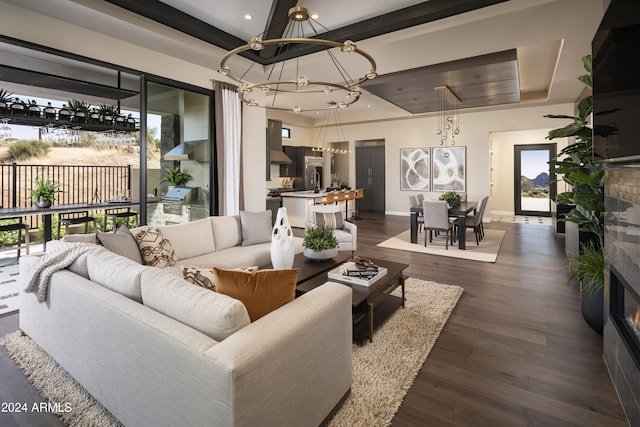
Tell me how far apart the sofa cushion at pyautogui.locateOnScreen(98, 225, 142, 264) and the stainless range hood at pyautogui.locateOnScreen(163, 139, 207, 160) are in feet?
6.67

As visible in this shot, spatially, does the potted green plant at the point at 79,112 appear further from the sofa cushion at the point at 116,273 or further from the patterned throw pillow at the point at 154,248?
the sofa cushion at the point at 116,273

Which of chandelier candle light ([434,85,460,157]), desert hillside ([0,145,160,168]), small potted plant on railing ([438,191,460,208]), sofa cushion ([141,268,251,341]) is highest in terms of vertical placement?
chandelier candle light ([434,85,460,157])

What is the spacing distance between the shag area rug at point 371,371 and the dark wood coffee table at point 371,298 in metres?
0.09

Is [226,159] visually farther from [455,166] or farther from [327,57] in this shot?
[455,166]

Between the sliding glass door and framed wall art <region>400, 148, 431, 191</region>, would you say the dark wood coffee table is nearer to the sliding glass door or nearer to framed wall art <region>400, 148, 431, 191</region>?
the sliding glass door

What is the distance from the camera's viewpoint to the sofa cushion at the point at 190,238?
11.8ft

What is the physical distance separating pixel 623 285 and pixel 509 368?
0.89 meters

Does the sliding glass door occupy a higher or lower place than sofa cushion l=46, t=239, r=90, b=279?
higher

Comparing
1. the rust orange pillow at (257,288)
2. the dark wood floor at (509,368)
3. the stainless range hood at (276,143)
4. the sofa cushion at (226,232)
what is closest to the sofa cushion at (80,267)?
the dark wood floor at (509,368)

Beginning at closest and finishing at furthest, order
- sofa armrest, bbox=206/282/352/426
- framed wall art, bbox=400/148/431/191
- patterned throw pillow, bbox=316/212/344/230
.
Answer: sofa armrest, bbox=206/282/352/426 < patterned throw pillow, bbox=316/212/344/230 < framed wall art, bbox=400/148/431/191

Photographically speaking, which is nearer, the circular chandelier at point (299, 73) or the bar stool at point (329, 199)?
the circular chandelier at point (299, 73)

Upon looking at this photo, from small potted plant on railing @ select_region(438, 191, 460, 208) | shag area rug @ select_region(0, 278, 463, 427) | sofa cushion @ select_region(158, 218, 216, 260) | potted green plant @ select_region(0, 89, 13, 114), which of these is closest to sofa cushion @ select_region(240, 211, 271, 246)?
sofa cushion @ select_region(158, 218, 216, 260)

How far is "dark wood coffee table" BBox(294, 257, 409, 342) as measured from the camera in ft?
8.54

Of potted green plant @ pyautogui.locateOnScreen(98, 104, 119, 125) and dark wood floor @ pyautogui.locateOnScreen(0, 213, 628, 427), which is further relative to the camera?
potted green plant @ pyautogui.locateOnScreen(98, 104, 119, 125)
